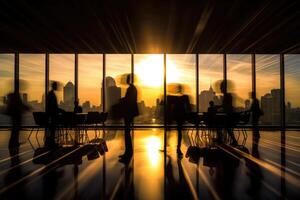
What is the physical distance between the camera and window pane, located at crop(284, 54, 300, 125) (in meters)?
11.5

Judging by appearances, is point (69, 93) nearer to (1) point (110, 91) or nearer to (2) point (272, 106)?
(1) point (110, 91)

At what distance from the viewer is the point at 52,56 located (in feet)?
38.8

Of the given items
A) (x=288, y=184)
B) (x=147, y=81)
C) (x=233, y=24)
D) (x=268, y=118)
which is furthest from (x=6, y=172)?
(x=268, y=118)

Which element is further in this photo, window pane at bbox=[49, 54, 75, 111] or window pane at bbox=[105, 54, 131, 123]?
window pane at bbox=[105, 54, 131, 123]

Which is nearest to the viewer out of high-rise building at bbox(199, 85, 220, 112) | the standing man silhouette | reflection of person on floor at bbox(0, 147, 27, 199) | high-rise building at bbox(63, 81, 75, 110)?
reflection of person on floor at bbox(0, 147, 27, 199)

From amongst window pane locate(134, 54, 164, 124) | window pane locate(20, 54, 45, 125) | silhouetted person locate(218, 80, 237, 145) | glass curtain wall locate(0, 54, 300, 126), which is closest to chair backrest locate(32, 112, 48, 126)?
glass curtain wall locate(0, 54, 300, 126)

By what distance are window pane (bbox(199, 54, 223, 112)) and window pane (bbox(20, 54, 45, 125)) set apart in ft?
23.4

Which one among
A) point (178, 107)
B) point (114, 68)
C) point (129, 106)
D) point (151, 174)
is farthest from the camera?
point (114, 68)

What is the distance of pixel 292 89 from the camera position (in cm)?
1151

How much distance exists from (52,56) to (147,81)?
4.53 meters

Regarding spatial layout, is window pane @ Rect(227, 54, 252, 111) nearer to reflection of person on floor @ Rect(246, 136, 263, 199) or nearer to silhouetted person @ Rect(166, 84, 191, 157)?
silhouetted person @ Rect(166, 84, 191, 157)

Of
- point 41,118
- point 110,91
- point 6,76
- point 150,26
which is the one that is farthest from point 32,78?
point 150,26

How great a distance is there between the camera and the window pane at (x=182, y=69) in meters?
11.6

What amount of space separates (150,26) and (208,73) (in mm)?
4710
